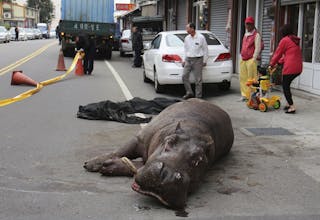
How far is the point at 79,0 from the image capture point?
25531 mm

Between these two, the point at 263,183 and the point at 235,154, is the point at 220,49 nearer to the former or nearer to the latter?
the point at 235,154

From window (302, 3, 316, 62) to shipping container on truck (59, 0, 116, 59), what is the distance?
45.5ft

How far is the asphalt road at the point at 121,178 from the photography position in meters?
4.81

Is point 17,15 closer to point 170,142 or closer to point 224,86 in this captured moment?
point 224,86

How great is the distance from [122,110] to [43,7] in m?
118

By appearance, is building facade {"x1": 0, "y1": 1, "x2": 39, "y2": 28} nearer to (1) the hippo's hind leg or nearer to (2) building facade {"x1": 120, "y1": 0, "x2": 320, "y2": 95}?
(2) building facade {"x1": 120, "y1": 0, "x2": 320, "y2": 95}

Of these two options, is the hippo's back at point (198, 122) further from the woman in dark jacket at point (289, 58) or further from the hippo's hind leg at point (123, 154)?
the woman in dark jacket at point (289, 58)

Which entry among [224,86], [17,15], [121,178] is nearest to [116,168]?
[121,178]

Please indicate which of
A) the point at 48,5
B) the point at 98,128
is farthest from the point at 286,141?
the point at 48,5

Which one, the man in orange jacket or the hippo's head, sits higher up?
the man in orange jacket

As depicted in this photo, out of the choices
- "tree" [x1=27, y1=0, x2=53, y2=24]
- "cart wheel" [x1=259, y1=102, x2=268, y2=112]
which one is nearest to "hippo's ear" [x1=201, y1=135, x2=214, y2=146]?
"cart wheel" [x1=259, y1=102, x2=268, y2=112]

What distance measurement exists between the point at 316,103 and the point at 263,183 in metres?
6.14

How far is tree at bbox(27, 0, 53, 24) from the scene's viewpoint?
11929 cm

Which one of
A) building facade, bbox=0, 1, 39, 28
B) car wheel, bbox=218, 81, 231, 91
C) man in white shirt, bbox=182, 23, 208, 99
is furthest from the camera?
building facade, bbox=0, 1, 39, 28
